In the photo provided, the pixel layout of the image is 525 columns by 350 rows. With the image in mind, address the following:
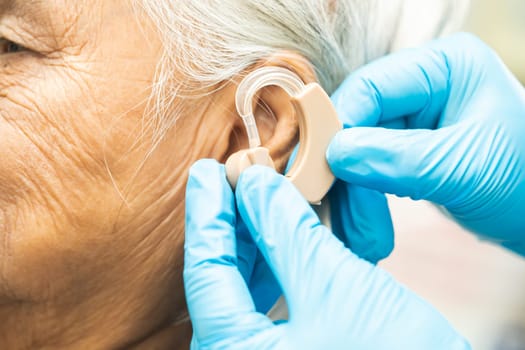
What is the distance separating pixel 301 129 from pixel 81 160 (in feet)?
1.25

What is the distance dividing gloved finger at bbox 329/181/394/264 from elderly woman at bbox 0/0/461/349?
169 mm

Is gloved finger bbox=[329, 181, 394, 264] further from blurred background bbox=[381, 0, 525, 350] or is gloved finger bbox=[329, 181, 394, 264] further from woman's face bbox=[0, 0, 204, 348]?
blurred background bbox=[381, 0, 525, 350]

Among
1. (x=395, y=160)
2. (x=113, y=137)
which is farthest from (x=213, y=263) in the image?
(x=395, y=160)

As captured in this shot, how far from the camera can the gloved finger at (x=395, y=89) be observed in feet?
3.55

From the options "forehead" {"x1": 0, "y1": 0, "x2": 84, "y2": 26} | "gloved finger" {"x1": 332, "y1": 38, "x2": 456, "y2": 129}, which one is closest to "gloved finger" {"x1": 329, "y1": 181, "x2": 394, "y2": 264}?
"gloved finger" {"x1": 332, "y1": 38, "x2": 456, "y2": 129}

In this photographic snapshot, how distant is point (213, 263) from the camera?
910mm

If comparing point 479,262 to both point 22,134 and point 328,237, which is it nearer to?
point 328,237

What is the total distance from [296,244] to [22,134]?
0.48m

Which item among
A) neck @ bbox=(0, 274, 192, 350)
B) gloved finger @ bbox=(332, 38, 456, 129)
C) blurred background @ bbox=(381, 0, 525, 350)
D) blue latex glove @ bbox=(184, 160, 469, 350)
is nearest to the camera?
blue latex glove @ bbox=(184, 160, 469, 350)

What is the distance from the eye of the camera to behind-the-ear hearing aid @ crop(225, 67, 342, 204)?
947mm

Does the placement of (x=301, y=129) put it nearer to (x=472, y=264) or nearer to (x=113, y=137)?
(x=113, y=137)

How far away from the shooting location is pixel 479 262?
273 centimetres

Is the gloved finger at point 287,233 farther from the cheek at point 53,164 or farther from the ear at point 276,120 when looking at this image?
the cheek at point 53,164

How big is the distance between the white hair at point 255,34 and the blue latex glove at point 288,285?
17 centimetres
